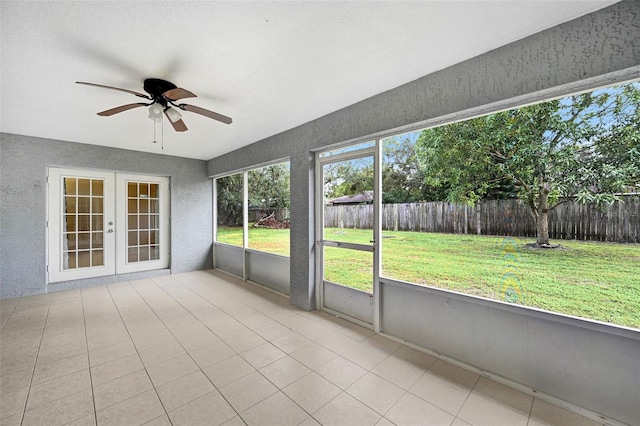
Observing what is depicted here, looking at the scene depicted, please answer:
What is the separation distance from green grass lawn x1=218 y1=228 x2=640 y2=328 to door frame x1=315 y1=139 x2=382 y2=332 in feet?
0.32

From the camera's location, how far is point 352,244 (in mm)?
3150

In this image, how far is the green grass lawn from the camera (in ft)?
5.53

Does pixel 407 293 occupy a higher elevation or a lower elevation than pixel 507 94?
lower

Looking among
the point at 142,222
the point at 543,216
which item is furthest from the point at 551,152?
the point at 142,222

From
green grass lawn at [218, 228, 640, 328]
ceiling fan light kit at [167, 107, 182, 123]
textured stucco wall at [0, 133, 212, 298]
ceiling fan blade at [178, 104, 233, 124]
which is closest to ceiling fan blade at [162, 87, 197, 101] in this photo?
ceiling fan blade at [178, 104, 233, 124]

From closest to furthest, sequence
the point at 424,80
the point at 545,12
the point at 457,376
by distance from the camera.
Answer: the point at 545,12
the point at 457,376
the point at 424,80

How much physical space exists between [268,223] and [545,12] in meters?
4.12

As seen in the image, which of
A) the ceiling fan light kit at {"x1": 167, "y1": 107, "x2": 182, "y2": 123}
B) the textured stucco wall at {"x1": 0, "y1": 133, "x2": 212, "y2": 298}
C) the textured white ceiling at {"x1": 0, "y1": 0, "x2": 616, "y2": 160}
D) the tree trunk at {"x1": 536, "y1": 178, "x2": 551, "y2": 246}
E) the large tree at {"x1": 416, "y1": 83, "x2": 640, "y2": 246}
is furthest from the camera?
the textured stucco wall at {"x1": 0, "y1": 133, "x2": 212, "y2": 298}

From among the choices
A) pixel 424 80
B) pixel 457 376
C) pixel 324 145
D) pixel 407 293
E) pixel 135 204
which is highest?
pixel 424 80

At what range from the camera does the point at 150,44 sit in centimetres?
184

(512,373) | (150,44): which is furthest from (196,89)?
(512,373)

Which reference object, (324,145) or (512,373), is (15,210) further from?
(512,373)

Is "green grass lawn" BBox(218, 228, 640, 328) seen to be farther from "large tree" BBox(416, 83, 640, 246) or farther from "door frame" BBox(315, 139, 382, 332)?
"large tree" BBox(416, 83, 640, 246)

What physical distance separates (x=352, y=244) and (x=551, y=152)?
1.99 metres
